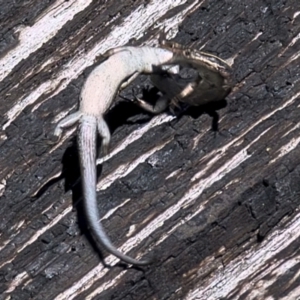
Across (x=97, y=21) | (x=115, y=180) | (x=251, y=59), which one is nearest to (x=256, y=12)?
(x=251, y=59)

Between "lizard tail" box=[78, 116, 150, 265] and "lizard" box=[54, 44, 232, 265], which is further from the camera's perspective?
"lizard" box=[54, 44, 232, 265]

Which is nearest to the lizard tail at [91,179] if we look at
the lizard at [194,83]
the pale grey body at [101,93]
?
the pale grey body at [101,93]

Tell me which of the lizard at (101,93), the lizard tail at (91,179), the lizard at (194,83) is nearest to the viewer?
the lizard tail at (91,179)

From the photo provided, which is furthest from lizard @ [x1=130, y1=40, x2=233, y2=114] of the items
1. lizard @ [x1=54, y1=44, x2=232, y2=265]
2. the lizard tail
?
the lizard tail

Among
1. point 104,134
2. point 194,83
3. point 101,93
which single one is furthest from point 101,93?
point 194,83

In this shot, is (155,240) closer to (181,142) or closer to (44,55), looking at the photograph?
(181,142)

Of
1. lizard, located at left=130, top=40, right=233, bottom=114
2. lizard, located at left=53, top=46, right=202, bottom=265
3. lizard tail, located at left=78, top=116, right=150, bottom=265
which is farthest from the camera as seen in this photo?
lizard, located at left=130, top=40, right=233, bottom=114

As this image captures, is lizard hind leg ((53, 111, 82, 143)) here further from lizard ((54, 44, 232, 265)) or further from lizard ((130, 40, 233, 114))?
lizard ((130, 40, 233, 114))

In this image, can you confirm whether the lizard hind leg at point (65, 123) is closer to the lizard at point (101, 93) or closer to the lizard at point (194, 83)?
the lizard at point (101, 93)
